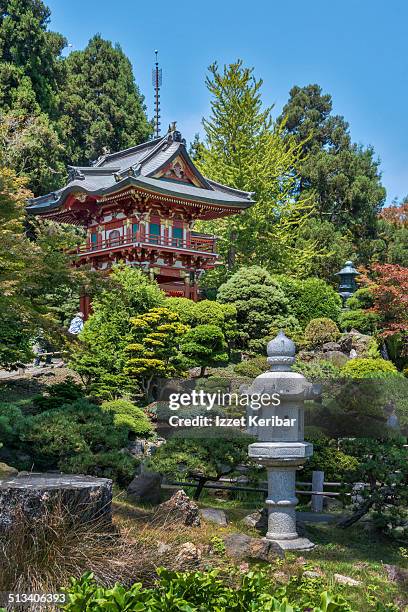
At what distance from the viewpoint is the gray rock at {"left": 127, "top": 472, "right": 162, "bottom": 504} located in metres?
A: 7.34

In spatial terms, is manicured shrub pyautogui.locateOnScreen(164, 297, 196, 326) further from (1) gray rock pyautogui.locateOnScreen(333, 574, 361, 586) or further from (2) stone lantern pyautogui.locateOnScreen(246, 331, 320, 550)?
(1) gray rock pyautogui.locateOnScreen(333, 574, 361, 586)

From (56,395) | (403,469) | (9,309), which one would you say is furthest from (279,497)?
(56,395)

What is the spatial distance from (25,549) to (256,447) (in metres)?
2.81

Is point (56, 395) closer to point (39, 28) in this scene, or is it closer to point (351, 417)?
point (351, 417)

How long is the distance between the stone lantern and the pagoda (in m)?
13.5

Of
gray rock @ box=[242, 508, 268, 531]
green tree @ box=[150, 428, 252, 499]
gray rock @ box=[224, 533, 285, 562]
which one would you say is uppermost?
green tree @ box=[150, 428, 252, 499]

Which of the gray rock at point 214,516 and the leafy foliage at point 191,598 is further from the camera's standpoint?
the gray rock at point 214,516

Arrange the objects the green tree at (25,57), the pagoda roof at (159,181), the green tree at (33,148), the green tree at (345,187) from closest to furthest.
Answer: the pagoda roof at (159,181) → the green tree at (33,148) → the green tree at (25,57) → the green tree at (345,187)

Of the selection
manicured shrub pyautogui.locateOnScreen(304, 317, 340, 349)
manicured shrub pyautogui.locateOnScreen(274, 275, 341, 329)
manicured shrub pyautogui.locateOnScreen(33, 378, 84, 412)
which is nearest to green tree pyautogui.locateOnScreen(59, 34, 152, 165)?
manicured shrub pyautogui.locateOnScreen(274, 275, 341, 329)

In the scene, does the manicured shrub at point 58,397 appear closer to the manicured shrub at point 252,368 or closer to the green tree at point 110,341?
the green tree at point 110,341

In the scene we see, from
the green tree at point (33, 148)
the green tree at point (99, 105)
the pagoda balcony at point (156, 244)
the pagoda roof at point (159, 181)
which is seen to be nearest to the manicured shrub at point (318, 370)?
the pagoda balcony at point (156, 244)

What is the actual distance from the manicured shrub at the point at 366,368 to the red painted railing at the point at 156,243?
7238mm

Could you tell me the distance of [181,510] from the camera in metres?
6.16

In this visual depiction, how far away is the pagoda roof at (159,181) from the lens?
20.0m
